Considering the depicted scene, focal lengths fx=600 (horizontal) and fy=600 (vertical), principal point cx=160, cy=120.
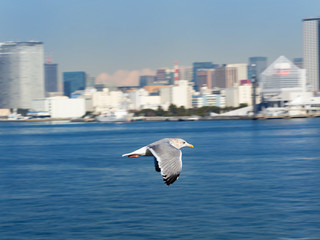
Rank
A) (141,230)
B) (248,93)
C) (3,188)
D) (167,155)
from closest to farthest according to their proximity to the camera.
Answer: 1. (167,155)
2. (141,230)
3. (3,188)
4. (248,93)

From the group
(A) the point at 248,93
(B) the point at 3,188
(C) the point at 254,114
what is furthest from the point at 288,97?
(B) the point at 3,188

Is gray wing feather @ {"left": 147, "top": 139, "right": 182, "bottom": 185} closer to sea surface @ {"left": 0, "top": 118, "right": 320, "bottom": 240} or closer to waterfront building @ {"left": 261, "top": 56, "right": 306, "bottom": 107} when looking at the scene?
sea surface @ {"left": 0, "top": 118, "right": 320, "bottom": 240}

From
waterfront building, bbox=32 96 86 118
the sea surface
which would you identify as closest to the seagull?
the sea surface

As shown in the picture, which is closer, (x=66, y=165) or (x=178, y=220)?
(x=178, y=220)

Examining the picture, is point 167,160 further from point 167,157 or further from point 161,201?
point 161,201

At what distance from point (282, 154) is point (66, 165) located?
13.8 meters

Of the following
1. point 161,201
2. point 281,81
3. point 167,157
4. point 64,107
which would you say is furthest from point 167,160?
point 64,107

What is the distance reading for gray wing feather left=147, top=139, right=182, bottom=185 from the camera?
344 inches

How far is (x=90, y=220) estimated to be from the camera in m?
17.6

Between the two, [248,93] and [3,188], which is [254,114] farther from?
[3,188]

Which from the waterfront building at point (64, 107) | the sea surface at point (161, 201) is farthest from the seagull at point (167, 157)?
the waterfront building at point (64, 107)

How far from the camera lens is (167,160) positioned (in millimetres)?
9367

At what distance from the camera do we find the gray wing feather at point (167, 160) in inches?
344

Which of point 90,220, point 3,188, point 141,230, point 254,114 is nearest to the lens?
point 141,230
